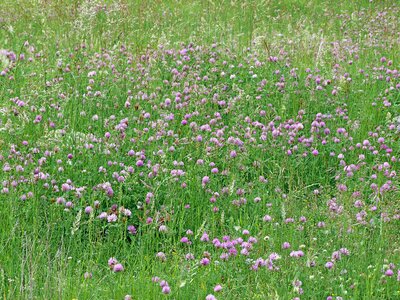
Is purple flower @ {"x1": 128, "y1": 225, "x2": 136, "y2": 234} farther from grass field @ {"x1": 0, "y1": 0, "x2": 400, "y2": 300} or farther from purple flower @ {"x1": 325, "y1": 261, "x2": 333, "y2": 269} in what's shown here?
purple flower @ {"x1": 325, "y1": 261, "x2": 333, "y2": 269}

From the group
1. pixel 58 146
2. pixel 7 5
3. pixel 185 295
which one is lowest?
pixel 185 295

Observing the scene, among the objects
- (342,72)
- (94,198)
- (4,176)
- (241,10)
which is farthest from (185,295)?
(241,10)

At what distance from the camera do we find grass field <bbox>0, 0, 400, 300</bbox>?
130 inches

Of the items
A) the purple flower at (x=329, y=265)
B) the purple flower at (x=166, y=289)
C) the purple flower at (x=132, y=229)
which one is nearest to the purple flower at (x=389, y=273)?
the purple flower at (x=329, y=265)

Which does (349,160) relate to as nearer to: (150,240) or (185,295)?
(150,240)

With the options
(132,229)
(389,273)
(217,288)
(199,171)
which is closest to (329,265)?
(389,273)

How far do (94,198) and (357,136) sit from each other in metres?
2.41

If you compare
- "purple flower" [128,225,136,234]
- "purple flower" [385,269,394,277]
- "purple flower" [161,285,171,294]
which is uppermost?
"purple flower" [385,269,394,277]

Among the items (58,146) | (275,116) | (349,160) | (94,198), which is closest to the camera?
(94,198)

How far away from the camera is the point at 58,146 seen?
449 cm

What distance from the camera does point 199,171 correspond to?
452 centimetres

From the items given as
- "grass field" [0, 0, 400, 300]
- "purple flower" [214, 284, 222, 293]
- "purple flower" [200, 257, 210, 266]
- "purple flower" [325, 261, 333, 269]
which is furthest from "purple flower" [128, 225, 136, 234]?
"purple flower" [325, 261, 333, 269]

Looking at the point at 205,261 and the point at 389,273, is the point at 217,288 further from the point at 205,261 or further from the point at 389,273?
the point at 389,273

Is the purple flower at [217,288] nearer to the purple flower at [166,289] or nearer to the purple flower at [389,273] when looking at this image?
the purple flower at [166,289]
